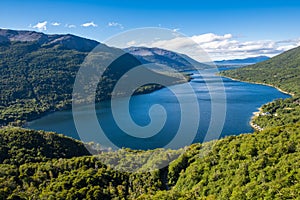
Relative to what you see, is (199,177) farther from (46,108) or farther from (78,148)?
(46,108)

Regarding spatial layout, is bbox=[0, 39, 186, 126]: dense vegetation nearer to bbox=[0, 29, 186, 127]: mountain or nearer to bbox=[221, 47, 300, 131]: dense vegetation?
bbox=[0, 29, 186, 127]: mountain

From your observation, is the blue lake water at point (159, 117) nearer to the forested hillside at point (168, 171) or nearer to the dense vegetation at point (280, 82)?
the dense vegetation at point (280, 82)

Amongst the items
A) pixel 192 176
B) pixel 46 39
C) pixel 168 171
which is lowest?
pixel 168 171

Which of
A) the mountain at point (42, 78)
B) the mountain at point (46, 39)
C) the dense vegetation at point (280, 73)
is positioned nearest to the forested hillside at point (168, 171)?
the mountain at point (42, 78)

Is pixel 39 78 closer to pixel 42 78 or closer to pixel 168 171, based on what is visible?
pixel 42 78

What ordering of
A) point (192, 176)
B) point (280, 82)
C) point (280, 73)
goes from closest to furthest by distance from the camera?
1. point (192, 176)
2. point (280, 82)
3. point (280, 73)

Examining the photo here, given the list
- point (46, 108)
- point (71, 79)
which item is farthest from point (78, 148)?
point (71, 79)

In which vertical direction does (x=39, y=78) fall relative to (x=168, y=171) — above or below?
above

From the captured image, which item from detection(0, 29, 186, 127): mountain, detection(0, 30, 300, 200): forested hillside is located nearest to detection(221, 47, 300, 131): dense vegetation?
detection(0, 30, 300, 200): forested hillside

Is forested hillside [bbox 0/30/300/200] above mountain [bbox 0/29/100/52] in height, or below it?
below

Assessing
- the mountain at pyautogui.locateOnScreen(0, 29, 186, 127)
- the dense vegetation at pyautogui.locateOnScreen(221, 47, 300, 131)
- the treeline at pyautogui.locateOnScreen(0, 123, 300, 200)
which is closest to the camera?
the treeline at pyautogui.locateOnScreen(0, 123, 300, 200)

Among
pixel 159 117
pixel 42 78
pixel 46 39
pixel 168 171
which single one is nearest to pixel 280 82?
pixel 159 117
